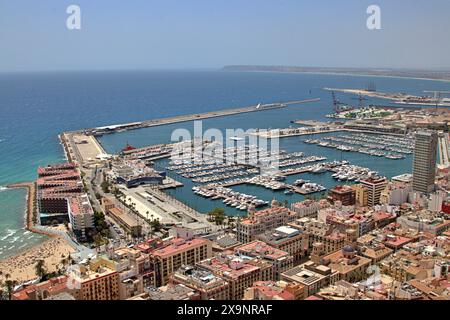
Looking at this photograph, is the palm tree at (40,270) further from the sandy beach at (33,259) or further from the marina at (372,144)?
the marina at (372,144)

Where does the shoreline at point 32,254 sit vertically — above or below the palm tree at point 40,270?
below

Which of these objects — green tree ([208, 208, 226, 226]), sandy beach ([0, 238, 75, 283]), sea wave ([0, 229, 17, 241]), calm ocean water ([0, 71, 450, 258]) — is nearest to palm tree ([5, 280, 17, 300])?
sandy beach ([0, 238, 75, 283])

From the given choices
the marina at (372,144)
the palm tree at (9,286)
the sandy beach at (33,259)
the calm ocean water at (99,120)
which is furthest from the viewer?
the marina at (372,144)

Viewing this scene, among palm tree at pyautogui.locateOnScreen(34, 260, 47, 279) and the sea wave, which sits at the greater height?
palm tree at pyautogui.locateOnScreen(34, 260, 47, 279)

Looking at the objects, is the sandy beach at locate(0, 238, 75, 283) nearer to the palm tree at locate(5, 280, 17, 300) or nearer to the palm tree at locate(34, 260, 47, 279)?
the palm tree at locate(34, 260, 47, 279)

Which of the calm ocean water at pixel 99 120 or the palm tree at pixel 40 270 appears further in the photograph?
the calm ocean water at pixel 99 120

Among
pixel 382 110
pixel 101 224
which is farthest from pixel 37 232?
pixel 382 110

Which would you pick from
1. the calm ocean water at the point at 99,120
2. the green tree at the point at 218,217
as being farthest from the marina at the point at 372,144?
the green tree at the point at 218,217
